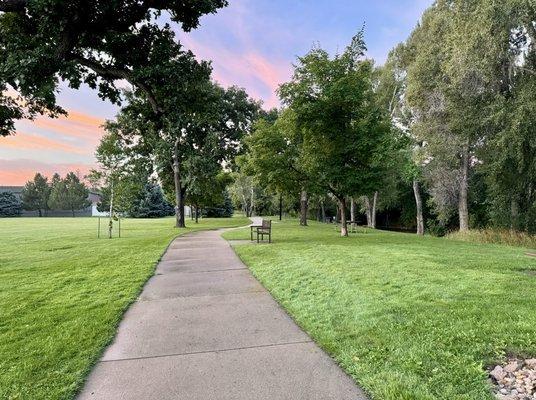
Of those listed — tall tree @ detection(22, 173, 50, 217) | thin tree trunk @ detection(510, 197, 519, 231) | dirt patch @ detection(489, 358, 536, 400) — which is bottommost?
dirt patch @ detection(489, 358, 536, 400)

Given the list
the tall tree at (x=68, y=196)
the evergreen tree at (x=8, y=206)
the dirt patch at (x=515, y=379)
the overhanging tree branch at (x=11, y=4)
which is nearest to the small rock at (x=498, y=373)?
the dirt patch at (x=515, y=379)

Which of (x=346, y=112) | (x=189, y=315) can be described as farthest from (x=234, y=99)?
(x=189, y=315)

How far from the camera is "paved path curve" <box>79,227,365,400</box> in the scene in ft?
10.2

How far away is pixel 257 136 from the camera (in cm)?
1803

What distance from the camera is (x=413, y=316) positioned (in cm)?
486

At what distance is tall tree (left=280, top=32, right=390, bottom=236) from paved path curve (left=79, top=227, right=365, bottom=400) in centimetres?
1045

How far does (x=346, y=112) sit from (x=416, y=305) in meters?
11.9

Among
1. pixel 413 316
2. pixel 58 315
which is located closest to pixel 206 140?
pixel 58 315

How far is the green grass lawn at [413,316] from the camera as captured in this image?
3.28 metres

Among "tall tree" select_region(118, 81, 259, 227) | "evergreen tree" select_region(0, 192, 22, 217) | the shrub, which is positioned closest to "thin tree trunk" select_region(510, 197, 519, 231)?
the shrub

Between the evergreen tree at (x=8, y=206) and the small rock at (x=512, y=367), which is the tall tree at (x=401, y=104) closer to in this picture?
the small rock at (x=512, y=367)

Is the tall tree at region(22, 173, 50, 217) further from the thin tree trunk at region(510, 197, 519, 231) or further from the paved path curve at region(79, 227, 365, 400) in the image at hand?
the paved path curve at region(79, 227, 365, 400)

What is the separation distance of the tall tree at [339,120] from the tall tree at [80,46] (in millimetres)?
6887

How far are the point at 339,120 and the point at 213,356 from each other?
1385cm
